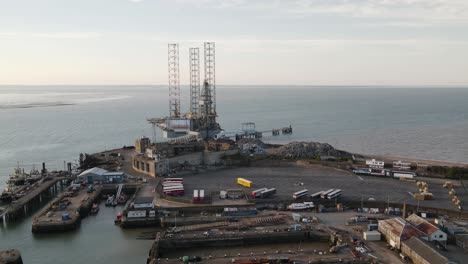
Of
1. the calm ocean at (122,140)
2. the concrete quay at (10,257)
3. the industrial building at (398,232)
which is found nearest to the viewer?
the concrete quay at (10,257)

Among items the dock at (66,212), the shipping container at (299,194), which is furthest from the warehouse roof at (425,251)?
the dock at (66,212)

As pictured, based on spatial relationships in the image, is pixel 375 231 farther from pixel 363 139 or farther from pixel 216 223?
pixel 363 139

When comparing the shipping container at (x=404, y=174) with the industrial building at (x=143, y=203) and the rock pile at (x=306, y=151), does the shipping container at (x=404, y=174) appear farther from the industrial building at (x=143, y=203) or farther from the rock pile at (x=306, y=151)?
the industrial building at (x=143, y=203)

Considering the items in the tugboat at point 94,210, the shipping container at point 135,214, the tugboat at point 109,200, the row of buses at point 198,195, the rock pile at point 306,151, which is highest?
the rock pile at point 306,151

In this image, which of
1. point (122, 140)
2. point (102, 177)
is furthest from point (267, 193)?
point (122, 140)

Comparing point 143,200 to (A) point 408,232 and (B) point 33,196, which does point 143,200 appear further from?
(A) point 408,232

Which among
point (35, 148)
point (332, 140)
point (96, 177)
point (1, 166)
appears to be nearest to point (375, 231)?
point (96, 177)
